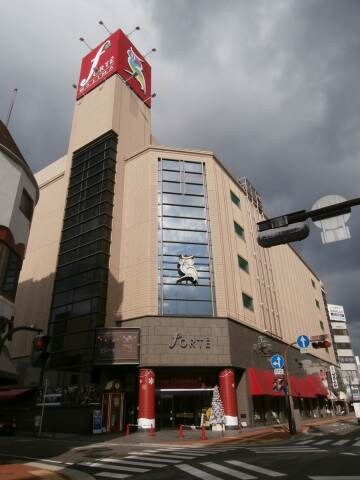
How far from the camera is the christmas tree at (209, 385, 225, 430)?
29734mm

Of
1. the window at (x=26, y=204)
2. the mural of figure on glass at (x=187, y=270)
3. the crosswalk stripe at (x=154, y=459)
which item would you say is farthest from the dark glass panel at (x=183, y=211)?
the crosswalk stripe at (x=154, y=459)

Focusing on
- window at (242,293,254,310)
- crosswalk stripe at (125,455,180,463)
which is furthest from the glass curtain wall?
crosswalk stripe at (125,455,180,463)

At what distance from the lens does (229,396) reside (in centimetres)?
3102

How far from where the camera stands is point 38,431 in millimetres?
30375

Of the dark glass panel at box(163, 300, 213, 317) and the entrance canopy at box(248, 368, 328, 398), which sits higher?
the dark glass panel at box(163, 300, 213, 317)

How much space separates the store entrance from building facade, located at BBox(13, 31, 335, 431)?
0.10 m

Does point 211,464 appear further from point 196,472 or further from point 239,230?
point 239,230

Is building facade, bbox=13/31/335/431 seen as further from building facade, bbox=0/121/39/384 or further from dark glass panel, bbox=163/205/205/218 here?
building facade, bbox=0/121/39/384

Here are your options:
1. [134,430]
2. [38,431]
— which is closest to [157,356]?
[134,430]

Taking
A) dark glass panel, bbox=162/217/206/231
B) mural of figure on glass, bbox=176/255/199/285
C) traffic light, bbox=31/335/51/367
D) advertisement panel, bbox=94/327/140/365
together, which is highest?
dark glass panel, bbox=162/217/206/231

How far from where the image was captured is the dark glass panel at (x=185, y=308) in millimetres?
33188

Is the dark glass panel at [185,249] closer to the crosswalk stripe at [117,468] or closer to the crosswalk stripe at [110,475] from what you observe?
the crosswalk stripe at [117,468]

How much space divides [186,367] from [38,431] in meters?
13.0

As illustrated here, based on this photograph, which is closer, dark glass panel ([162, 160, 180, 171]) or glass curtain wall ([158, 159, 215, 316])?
glass curtain wall ([158, 159, 215, 316])
